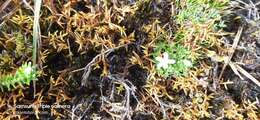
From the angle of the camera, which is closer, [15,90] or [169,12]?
[15,90]

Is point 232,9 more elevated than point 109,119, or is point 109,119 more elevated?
point 232,9

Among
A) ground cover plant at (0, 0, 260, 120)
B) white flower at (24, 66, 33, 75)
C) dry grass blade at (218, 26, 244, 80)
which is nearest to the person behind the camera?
white flower at (24, 66, 33, 75)

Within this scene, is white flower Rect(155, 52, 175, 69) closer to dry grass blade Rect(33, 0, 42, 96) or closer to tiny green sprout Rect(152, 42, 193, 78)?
tiny green sprout Rect(152, 42, 193, 78)

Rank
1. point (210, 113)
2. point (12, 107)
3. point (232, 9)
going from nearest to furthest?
point (12, 107) < point (210, 113) < point (232, 9)

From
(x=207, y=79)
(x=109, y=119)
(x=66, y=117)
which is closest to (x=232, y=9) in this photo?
(x=207, y=79)

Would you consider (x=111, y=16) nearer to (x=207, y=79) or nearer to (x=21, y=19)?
(x=21, y=19)

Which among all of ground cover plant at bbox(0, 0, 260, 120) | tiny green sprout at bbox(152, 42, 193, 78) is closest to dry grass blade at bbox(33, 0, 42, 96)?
ground cover plant at bbox(0, 0, 260, 120)

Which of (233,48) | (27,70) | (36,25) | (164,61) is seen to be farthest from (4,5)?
(233,48)
